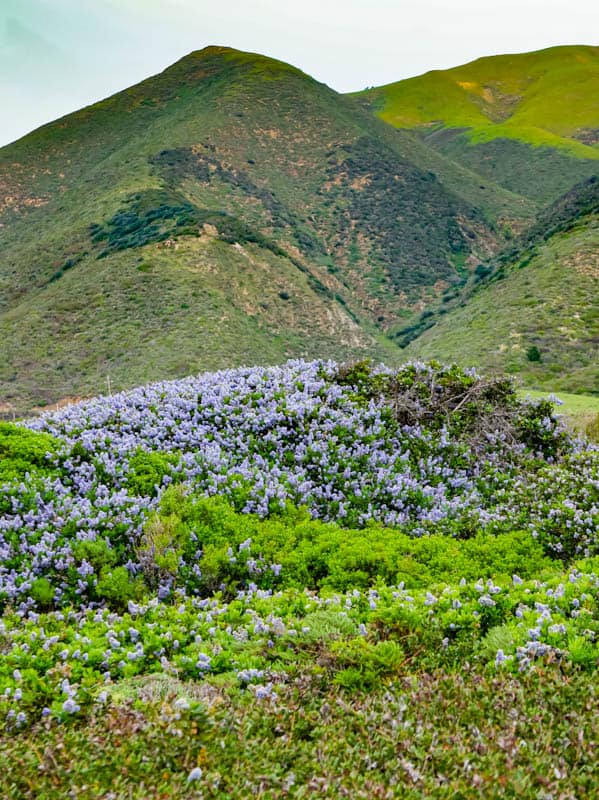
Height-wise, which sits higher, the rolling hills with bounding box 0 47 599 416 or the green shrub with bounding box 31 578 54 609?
the rolling hills with bounding box 0 47 599 416

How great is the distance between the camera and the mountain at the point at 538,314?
3009 centimetres

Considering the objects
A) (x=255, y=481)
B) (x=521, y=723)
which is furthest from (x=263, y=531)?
(x=521, y=723)

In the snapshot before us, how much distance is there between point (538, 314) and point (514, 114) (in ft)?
429

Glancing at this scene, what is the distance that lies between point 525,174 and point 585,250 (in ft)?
194

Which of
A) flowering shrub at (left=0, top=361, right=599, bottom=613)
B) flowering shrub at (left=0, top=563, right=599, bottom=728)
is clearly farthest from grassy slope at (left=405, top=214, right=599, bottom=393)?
flowering shrub at (left=0, top=563, right=599, bottom=728)

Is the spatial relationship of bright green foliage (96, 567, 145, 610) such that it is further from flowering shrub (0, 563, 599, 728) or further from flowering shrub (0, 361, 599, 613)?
flowering shrub (0, 563, 599, 728)

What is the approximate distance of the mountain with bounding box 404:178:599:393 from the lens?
3009cm

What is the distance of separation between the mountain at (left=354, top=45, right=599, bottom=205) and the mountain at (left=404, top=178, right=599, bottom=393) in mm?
41064

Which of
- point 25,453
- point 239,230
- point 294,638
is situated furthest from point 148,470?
point 239,230

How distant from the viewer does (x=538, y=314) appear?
3506cm

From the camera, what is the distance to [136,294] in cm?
4144

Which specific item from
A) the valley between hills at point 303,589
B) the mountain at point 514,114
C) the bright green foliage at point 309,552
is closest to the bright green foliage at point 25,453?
the valley between hills at point 303,589

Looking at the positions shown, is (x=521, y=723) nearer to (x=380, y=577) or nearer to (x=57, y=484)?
(x=380, y=577)

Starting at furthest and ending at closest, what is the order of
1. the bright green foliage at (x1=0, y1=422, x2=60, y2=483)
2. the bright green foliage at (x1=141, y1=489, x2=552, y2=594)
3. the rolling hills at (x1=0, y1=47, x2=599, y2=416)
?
the rolling hills at (x1=0, y1=47, x2=599, y2=416), the bright green foliage at (x1=0, y1=422, x2=60, y2=483), the bright green foliage at (x1=141, y1=489, x2=552, y2=594)
